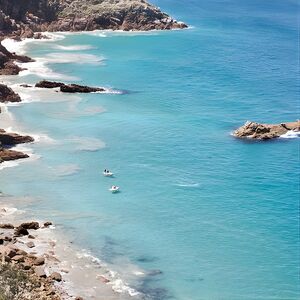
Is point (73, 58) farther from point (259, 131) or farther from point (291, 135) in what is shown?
point (291, 135)

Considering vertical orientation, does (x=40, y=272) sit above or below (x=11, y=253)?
below

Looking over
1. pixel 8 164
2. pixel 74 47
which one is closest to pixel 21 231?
pixel 8 164

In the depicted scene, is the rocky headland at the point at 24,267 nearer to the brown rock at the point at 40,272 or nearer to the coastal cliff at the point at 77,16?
the brown rock at the point at 40,272

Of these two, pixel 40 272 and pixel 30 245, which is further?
pixel 30 245

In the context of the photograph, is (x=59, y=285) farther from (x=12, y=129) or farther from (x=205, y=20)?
(x=205, y=20)

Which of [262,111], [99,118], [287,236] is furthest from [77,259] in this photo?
[262,111]

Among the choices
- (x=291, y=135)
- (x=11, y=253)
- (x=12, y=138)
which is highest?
(x=12, y=138)

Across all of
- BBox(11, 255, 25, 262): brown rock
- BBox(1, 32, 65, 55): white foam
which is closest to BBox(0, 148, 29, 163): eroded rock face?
BBox(11, 255, 25, 262): brown rock

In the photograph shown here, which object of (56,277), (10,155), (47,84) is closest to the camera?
(56,277)
